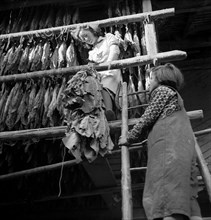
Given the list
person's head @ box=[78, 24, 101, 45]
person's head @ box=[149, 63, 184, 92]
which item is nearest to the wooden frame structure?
person's head @ box=[78, 24, 101, 45]

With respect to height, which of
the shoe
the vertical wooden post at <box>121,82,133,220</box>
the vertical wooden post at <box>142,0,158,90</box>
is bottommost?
the vertical wooden post at <box>121,82,133,220</box>

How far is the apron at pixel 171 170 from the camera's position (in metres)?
2.45

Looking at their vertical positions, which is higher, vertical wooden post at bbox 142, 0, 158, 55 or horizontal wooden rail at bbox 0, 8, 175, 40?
horizontal wooden rail at bbox 0, 8, 175, 40

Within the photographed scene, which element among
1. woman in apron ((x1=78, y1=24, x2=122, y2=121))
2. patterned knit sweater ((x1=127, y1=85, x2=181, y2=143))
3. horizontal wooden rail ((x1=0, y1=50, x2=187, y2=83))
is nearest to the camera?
patterned knit sweater ((x1=127, y1=85, x2=181, y2=143))

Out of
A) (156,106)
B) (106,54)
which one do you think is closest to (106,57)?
(106,54)

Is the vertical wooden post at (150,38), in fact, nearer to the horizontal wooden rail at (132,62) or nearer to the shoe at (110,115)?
the horizontal wooden rail at (132,62)

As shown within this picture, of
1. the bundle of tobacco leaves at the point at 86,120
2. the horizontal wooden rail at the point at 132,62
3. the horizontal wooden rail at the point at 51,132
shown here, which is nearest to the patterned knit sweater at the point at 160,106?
the bundle of tobacco leaves at the point at 86,120

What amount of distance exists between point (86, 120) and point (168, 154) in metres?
1.21

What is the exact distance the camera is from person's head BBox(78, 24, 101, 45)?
16.8 feet

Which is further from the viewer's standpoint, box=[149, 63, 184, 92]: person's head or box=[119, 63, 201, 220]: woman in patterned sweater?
box=[149, 63, 184, 92]: person's head

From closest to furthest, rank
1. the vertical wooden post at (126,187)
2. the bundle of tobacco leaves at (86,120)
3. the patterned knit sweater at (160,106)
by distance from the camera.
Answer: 1. the vertical wooden post at (126,187)
2. the patterned knit sweater at (160,106)
3. the bundle of tobacco leaves at (86,120)

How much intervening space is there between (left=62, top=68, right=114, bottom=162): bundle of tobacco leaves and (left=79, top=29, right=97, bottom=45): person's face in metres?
1.19

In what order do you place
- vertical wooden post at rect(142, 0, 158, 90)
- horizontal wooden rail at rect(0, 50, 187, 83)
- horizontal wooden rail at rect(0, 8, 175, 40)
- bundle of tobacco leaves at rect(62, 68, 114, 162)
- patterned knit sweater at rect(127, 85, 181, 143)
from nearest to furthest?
patterned knit sweater at rect(127, 85, 181, 143) < bundle of tobacco leaves at rect(62, 68, 114, 162) < horizontal wooden rail at rect(0, 50, 187, 83) < vertical wooden post at rect(142, 0, 158, 90) < horizontal wooden rail at rect(0, 8, 175, 40)

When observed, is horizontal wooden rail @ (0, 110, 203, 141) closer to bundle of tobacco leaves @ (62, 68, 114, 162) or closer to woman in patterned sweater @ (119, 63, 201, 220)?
bundle of tobacco leaves @ (62, 68, 114, 162)
